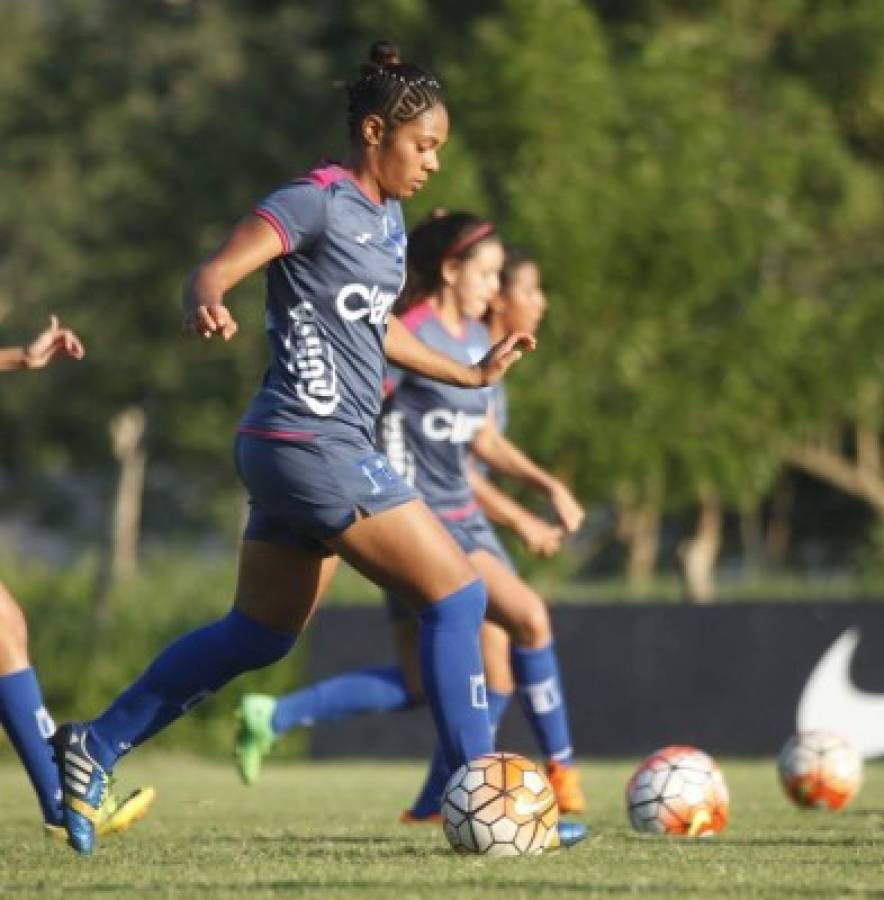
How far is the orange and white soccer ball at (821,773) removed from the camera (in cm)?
943

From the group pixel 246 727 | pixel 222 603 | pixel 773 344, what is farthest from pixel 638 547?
pixel 246 727

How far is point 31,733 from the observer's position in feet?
23.4

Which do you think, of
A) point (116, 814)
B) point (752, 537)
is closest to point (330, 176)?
point (116, 814)

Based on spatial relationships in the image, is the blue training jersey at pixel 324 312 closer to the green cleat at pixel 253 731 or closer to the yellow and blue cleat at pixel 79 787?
the yellow and blue cleat at pixel 79 787

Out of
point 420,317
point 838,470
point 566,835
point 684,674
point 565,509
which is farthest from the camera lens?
point 838,470

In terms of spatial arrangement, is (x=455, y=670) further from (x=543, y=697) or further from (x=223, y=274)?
(x=543, y=697)

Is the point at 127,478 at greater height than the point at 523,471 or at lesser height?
lesser

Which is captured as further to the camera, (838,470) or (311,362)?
(838,470)

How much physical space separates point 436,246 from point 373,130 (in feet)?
7.97

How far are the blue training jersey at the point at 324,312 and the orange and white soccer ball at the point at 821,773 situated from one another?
3528 millimetres

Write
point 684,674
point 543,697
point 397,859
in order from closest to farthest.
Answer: point 397,859 → point 543,697 → point 684,674

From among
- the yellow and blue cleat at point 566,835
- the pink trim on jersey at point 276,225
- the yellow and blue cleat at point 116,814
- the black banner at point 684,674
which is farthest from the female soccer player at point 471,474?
the black banner at point 684,674

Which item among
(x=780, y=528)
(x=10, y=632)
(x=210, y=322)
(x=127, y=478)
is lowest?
(x=780, y=528)

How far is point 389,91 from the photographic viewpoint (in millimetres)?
6605
